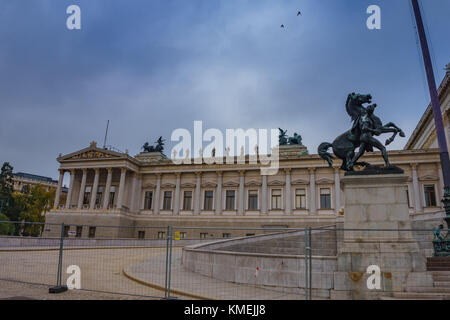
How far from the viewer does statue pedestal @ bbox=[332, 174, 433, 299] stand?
31.2 ft

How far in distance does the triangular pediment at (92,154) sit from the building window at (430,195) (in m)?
41.7

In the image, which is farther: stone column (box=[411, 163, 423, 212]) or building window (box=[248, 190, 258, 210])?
building window (box=[248, 190, 258, 210])

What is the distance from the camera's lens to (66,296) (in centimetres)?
922

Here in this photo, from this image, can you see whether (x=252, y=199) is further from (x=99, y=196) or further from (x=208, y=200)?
(x=99, y=196)

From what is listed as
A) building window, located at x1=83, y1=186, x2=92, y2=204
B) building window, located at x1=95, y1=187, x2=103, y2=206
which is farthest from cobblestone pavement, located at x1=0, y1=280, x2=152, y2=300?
building window, located at x1=83, y1=186, x2=92, y2=204

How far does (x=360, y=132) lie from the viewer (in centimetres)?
1313

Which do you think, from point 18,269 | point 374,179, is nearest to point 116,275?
point 18,269

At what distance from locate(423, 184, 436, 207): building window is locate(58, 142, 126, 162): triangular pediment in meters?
41.7

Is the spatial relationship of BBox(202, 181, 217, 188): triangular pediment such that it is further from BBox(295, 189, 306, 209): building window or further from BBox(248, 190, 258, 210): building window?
BBox(295, 189, 306, 209): building window

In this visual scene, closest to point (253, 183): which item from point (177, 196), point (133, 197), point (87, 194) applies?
point (177, 196)

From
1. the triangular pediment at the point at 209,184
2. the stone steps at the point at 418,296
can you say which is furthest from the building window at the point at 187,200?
the stone steps at the point at 418,296

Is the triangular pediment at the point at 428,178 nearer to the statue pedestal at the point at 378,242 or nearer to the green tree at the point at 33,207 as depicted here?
the statue pedestal at the point at 378,242
